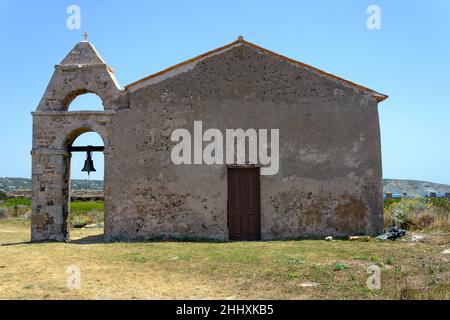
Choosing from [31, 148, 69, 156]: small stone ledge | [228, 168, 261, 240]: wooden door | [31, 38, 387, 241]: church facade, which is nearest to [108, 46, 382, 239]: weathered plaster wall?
[31, 38, 387, 241]: church facade

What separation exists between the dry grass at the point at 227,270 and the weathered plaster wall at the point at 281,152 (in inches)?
45.5

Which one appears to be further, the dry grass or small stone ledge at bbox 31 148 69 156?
small stone ledge at bbox 31 148 69 156

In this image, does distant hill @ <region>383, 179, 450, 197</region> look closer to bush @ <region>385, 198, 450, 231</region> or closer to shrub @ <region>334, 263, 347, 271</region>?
bush @ <region>385, 198, 450, 231</region>

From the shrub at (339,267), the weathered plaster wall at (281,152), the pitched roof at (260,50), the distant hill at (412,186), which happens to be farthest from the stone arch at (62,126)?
the distant hill at (412,186)

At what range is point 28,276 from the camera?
797cm

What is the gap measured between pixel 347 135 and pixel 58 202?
9.57 meters

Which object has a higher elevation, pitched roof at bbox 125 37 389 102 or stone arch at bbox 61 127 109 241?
pitched roof at bbox 125 37 389 102

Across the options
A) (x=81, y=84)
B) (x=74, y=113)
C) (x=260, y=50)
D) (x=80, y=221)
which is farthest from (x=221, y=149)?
(x=80, y=221)

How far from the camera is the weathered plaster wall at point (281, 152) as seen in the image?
13.4 meters

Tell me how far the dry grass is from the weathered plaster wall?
1.16 m

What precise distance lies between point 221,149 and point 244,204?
75.7 inches

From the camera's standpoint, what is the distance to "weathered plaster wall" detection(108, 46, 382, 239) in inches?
528
